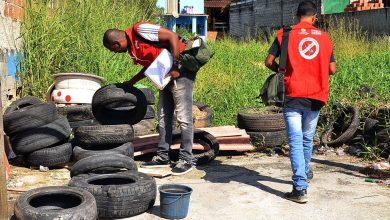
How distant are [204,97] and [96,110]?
4.68 m

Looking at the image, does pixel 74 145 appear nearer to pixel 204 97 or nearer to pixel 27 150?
pixel 27 150

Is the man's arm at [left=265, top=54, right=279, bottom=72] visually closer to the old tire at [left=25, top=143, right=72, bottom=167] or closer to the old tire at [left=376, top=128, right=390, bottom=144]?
the old tire at [left=376, top=128, right=390, bottom=144]

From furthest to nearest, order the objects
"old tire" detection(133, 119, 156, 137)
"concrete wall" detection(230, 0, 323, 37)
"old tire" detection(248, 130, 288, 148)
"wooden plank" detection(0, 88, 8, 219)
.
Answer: "concrete wall" detection(230, 0, 323, 37) → "old tire" detection(133, 119, 156, 137) → "old tire" detection(248, 130, 288, 148) → "wooden plank" detection(0, 88, 8, 219)

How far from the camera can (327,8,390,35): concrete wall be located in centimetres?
2095

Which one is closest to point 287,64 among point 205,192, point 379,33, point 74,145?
point 205,192

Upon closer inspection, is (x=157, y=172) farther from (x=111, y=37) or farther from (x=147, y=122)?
(x=147, y=122)

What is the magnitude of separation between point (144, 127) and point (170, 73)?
2.54 meters

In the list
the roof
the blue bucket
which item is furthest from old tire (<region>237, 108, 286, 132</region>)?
the roof

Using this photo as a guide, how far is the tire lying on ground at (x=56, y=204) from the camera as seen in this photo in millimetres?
3977

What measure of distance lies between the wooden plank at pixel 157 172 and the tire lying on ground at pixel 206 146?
537 millimetres

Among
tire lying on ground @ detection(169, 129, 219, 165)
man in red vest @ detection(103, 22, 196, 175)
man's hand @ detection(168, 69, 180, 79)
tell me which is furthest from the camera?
tire lying on ground @ detection(169, 129, 219, 165)

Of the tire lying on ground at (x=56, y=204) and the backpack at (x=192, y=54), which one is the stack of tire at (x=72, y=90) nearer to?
the backpack at (x=192, y=54)

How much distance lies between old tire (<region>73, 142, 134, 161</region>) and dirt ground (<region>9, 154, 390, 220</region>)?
300 mm

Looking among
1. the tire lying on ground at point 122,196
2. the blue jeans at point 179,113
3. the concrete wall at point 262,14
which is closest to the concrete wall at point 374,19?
the concrete wall at point 262,14
